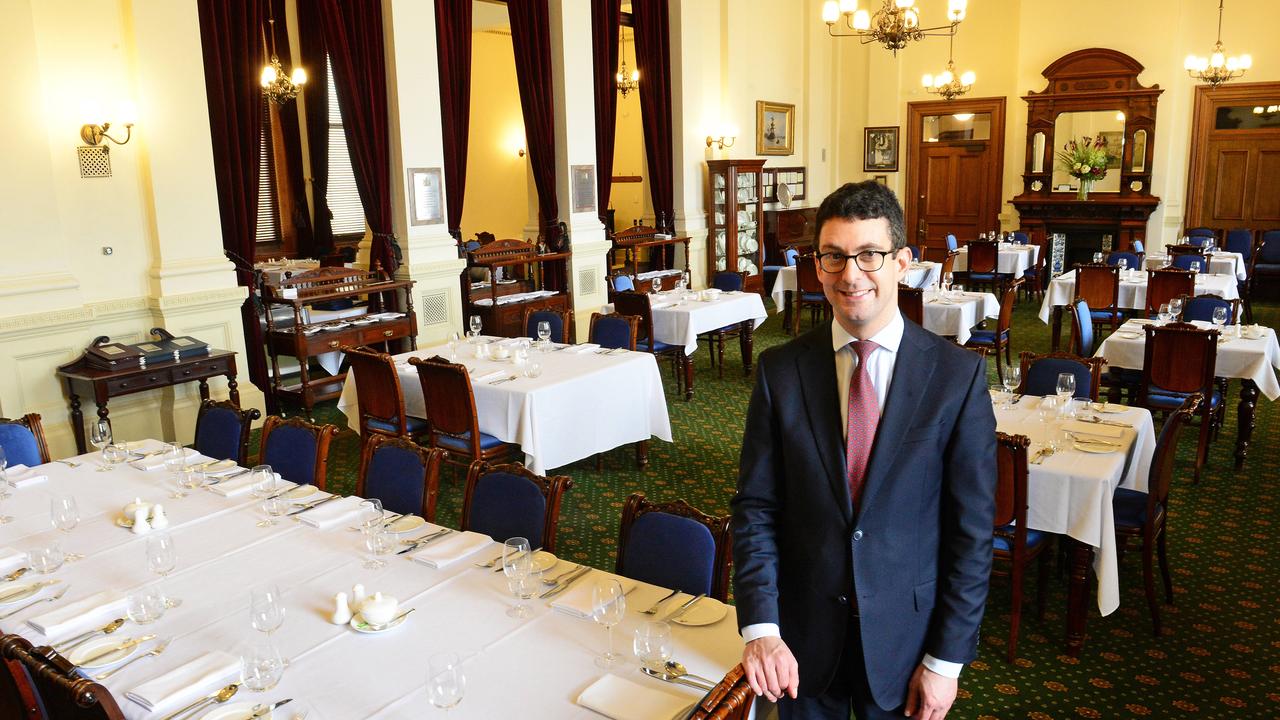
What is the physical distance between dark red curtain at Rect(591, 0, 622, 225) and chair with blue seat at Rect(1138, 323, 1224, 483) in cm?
599

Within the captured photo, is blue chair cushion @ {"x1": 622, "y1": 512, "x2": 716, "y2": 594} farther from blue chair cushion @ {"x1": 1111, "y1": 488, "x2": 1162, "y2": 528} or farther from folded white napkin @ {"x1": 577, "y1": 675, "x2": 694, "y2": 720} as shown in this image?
blue chair cushion @ {"x1": 1111, "y1": 488, "x2": 1162, "y2": 528}

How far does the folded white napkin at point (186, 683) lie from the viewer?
2.06 metres

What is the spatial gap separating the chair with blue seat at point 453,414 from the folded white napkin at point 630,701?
2.96m

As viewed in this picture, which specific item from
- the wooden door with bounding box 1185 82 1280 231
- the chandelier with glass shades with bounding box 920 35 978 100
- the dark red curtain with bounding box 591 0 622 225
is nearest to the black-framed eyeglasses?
the dark red curtain with bounding box 591 0 622 225

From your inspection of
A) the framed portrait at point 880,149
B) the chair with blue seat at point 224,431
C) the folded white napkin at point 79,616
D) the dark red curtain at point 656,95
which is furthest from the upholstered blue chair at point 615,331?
the framed portrait at point 880,149

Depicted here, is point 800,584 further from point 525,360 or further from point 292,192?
point 292,192

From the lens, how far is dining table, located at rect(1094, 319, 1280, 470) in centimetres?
561

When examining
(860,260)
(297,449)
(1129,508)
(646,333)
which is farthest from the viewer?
(646,333)

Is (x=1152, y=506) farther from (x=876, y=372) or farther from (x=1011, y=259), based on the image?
(x=1011, y=259)

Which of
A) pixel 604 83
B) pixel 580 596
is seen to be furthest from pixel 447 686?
pixel 604 83

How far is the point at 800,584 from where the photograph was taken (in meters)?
1.92

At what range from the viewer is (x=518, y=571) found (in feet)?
7.96

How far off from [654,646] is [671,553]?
1.90 feet

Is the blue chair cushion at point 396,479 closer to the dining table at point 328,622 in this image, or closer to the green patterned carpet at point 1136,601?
the dining table at point 328,622
